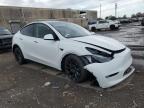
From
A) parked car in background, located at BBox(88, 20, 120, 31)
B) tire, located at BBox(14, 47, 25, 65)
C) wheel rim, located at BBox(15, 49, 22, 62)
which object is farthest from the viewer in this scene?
parked car in background, located at BBox(88, 20, 120, 31)

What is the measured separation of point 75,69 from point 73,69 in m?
0.09

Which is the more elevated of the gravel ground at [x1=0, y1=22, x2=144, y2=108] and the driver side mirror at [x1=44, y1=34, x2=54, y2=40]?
the driver side mirror at [x1=44, y1=34, x2=54, y2=40]

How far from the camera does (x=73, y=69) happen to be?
5.35m

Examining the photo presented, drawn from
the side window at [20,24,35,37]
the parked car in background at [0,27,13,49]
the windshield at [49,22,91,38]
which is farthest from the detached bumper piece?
the windshield at [49,22,91,38]

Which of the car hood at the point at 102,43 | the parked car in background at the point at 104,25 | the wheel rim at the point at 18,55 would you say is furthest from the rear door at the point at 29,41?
the parked car in background at the point at 104,25

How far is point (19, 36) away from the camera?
25.0ft

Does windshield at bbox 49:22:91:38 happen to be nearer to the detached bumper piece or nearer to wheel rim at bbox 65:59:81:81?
wheel rim at bbox 65:59:81:81

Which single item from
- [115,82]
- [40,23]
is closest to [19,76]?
[40,23]

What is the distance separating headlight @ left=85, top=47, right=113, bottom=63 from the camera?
4.79 m

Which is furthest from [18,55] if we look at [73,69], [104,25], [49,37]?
[104,25]

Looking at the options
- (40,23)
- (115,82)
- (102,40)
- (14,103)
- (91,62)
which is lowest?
(14,103)

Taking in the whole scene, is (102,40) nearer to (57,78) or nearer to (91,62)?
(91,62)

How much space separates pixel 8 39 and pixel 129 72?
27.5 ft

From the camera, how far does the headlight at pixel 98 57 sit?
15.7 ft
